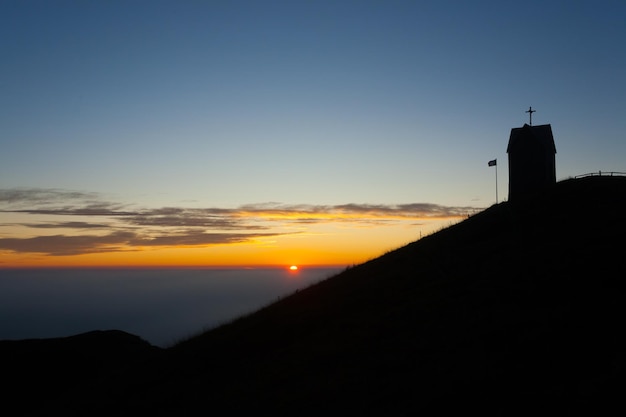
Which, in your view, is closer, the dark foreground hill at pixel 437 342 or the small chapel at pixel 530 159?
the dark foreground hill at pixel 437 342

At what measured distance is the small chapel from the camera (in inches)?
1898

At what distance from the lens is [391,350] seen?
1816 cm

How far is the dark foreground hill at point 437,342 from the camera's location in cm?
1370

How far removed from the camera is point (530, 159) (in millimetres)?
48656

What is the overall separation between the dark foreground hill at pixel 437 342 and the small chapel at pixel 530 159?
1152 centimetres

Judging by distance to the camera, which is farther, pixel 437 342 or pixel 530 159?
pixel 530 159

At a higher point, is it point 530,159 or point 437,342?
point 530,159

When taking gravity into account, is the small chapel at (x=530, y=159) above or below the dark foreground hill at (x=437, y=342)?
above

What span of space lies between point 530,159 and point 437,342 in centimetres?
3617

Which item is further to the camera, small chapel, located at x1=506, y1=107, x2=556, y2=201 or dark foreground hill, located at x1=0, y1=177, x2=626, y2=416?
small chapel, located at x1=506, y1=107, x2=556, y2=201

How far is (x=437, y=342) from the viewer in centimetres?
1770

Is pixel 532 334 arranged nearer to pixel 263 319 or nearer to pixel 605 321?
pixel 605 321

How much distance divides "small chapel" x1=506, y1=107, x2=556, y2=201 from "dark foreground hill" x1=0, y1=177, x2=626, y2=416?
11520mm

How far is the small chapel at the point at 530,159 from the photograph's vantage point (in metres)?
48.2
